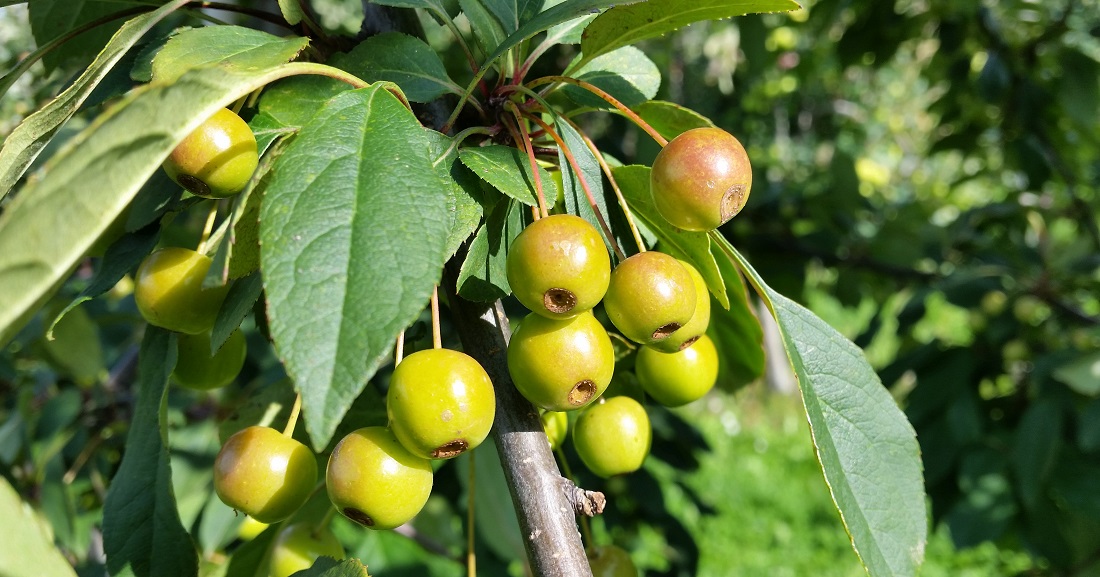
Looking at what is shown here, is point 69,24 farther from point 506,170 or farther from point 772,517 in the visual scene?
point 772,517

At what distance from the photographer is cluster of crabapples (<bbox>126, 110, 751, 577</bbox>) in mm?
747

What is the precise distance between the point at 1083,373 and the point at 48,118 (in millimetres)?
2224

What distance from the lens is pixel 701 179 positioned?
0.80 metres

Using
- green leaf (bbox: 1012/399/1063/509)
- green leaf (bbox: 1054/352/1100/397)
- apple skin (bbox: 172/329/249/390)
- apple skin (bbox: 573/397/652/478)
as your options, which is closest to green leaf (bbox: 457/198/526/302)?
apple skin (bbox: 573/397/652/478)

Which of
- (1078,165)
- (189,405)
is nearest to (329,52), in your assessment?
(189,405)

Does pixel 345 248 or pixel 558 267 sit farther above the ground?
pixel 345 248

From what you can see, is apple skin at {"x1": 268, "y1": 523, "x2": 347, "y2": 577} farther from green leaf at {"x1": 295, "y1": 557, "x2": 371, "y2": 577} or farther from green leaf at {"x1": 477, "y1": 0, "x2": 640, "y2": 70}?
green leaf at {"x1": 477, "y1": 0, "x2": 640, "y2": 70}

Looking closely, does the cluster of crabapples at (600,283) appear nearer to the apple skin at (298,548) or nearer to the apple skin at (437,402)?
the apple skin at (437,402)

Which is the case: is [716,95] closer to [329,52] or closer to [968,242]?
[968,242]

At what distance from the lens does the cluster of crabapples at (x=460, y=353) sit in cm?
75

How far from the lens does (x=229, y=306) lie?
82 centimetres

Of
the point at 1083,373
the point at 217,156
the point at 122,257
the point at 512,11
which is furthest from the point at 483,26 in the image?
the point at 1083,373

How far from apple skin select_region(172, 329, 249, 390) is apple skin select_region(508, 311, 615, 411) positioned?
1.36 feet

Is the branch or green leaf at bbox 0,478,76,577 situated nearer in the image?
green leaf at bbox 0,478,76,577
